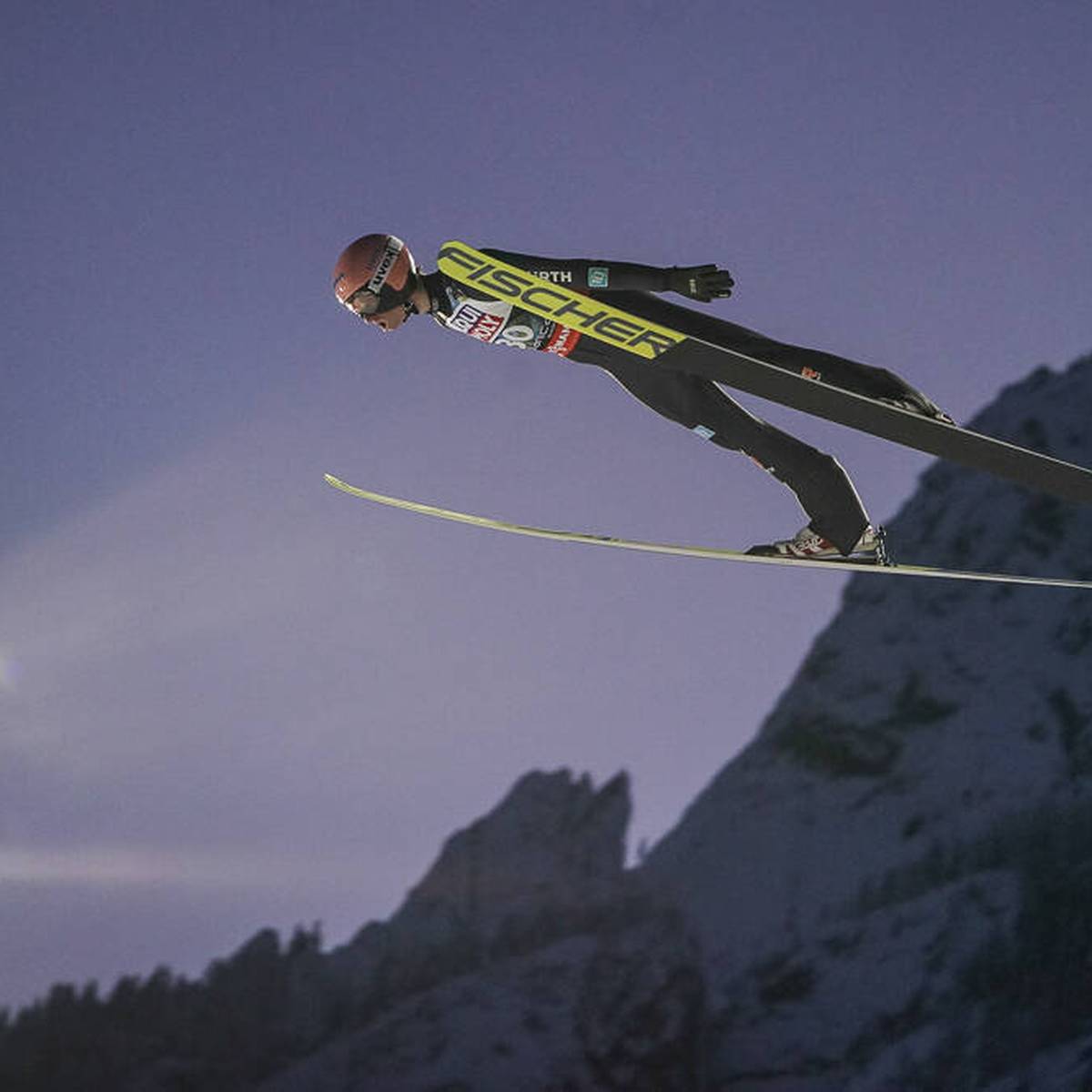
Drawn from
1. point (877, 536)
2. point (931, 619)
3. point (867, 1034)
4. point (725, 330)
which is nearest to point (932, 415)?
point (877, 536)

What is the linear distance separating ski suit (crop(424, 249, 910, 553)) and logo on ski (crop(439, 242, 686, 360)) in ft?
0.29

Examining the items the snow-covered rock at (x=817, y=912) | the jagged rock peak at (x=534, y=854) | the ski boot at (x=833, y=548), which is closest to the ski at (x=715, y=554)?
the ski boot at (x=833, y=548)

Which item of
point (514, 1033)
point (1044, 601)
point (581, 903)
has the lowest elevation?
point (514, 1033)

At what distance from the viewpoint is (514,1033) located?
95625 millimetres

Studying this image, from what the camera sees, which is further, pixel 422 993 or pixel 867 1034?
pixel 422 993

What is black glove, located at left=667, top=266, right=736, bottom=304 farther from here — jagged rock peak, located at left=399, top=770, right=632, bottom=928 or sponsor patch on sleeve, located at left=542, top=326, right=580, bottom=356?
jagged rock peak, located at left=399, top=770, right=632, bottom=928

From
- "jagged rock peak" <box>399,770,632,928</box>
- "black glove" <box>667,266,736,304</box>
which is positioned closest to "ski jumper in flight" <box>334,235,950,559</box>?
"black glove" <box>667,266,736,304</box>

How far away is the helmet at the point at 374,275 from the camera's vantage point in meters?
8.67

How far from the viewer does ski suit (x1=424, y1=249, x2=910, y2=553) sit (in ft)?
28.7

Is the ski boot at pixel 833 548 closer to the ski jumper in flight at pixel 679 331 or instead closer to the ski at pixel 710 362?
the ski jumper in flight at pixel 679 331

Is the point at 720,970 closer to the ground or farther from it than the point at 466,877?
closer to the ground

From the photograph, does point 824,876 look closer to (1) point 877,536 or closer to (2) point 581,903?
(2) point 581,903

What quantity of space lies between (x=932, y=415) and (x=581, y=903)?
10830 cm

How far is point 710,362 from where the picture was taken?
864cm
